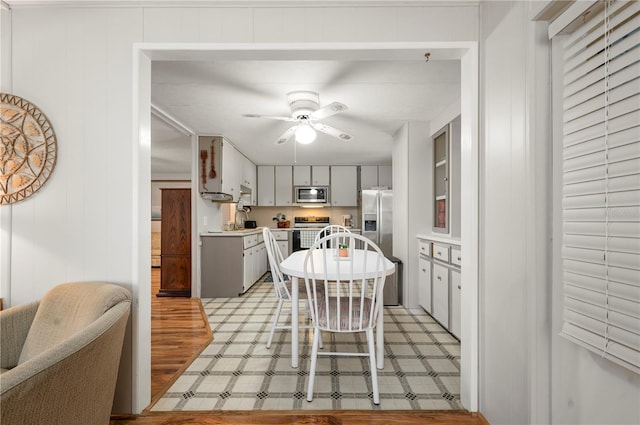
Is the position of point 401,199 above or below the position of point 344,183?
below

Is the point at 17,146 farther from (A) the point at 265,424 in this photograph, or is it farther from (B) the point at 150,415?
(A) the point at 265,424

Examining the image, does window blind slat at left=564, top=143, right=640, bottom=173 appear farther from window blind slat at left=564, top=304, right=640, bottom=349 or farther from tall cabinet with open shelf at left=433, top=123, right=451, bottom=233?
tall cabinet with open shelf at left=433, top=123, right=451, bottom=233

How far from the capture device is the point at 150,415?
1856 mm

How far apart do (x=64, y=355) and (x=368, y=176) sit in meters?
6.38

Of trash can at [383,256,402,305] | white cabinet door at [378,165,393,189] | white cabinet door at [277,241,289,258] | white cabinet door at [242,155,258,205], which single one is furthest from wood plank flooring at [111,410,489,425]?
white cabinet door at [378,165,393,189]

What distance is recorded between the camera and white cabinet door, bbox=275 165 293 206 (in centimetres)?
708

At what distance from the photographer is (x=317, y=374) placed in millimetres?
2340

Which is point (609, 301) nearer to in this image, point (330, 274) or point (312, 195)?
point (330, 274)

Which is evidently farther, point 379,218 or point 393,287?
point 379,218

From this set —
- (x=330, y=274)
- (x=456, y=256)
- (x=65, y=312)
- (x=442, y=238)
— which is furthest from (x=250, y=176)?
(x=65, y=312)

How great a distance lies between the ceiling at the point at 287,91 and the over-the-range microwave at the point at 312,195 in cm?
196

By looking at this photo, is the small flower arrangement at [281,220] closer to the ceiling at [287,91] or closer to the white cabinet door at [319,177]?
the white cabinet door at [319,177]

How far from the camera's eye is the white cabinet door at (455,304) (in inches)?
114

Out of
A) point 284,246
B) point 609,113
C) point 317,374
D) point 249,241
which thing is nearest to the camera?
point 609,113
